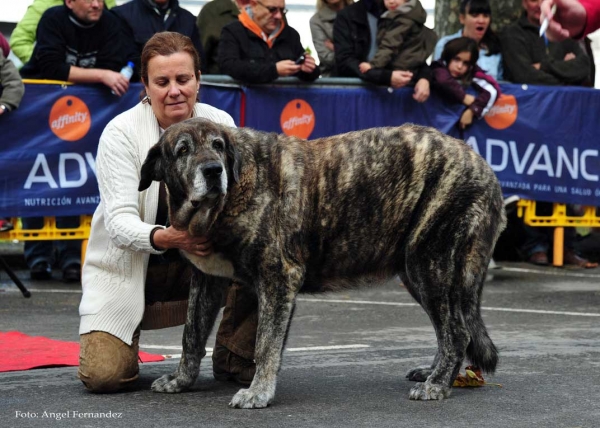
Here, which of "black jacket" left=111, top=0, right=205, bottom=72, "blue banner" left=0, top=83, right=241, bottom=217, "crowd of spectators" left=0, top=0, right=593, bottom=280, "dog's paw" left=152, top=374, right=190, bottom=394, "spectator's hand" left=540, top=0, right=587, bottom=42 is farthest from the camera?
"black jacket" left=111, top=0, right=205, bottom=72

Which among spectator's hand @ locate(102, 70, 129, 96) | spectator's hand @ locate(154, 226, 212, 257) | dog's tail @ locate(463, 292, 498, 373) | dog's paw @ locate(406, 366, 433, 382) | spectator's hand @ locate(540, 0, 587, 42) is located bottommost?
dog's paw @ locate(406, 366, 433, 382)

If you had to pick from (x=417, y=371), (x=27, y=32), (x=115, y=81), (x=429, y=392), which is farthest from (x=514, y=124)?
(x=429, y=392)

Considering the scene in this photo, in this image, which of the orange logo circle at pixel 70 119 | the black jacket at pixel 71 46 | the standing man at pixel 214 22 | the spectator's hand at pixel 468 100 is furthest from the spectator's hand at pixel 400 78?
the orange logo circle at pixel 70 119

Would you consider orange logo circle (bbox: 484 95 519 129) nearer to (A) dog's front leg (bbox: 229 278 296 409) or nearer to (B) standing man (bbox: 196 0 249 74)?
(B) standing man (bbox: 196 0 249 74)

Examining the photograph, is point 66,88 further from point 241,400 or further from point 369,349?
point 241,400

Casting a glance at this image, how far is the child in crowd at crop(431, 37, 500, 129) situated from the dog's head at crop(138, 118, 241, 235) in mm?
6369

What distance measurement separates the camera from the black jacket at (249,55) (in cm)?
1075

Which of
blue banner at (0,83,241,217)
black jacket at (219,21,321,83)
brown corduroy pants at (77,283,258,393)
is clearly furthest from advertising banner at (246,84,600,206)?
brown corduroy pants at (77,283,258,393)

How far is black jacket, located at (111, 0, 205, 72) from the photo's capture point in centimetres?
1072

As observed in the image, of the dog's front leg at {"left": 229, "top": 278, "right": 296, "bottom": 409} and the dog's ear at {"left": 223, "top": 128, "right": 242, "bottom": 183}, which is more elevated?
the dog's ear at {"left": 223, "top": 128, "right": 242, "bottom": 183}

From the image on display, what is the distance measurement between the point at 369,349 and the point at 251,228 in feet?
Result: 7.13

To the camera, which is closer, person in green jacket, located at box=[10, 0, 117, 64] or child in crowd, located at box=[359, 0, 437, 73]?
person in green jacket, located at box=[10, 0, 117, 64]

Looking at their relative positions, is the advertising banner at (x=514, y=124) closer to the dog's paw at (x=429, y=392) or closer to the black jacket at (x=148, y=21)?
the black jacket at (x=148, y=21)

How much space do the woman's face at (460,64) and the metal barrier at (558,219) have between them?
4.93ft
